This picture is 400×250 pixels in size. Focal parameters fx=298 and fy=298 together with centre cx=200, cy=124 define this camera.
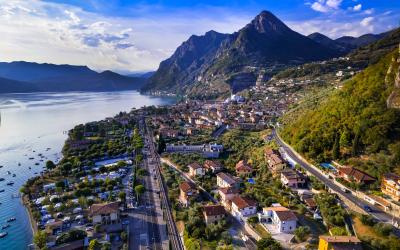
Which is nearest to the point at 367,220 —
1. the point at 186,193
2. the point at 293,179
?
the point at 293,179

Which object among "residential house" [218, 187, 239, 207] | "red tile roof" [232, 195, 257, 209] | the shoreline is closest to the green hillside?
"residential house" [218, 187, 239, 207]

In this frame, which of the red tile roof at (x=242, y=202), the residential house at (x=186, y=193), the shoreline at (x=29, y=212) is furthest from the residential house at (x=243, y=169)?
the shoreline at (x=29, y=212)

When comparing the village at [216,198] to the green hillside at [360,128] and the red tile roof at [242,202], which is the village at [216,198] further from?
the green hillside at [360,128]

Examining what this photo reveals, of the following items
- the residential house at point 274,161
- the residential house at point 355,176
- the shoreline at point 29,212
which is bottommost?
the shoreline at point 29,212

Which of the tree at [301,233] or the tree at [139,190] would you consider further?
the tree at [139,190]

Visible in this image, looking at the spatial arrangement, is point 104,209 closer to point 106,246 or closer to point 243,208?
point 106,246

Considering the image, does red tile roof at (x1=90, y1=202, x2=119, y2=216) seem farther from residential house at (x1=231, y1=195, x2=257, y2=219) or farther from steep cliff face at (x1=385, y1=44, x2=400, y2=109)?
steep cliff face at (x1=385, y1=44, x2=400, y2=109)

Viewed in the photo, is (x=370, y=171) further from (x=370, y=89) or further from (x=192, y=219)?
(x=192, y=219)

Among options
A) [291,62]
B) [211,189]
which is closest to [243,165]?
[211,189]
